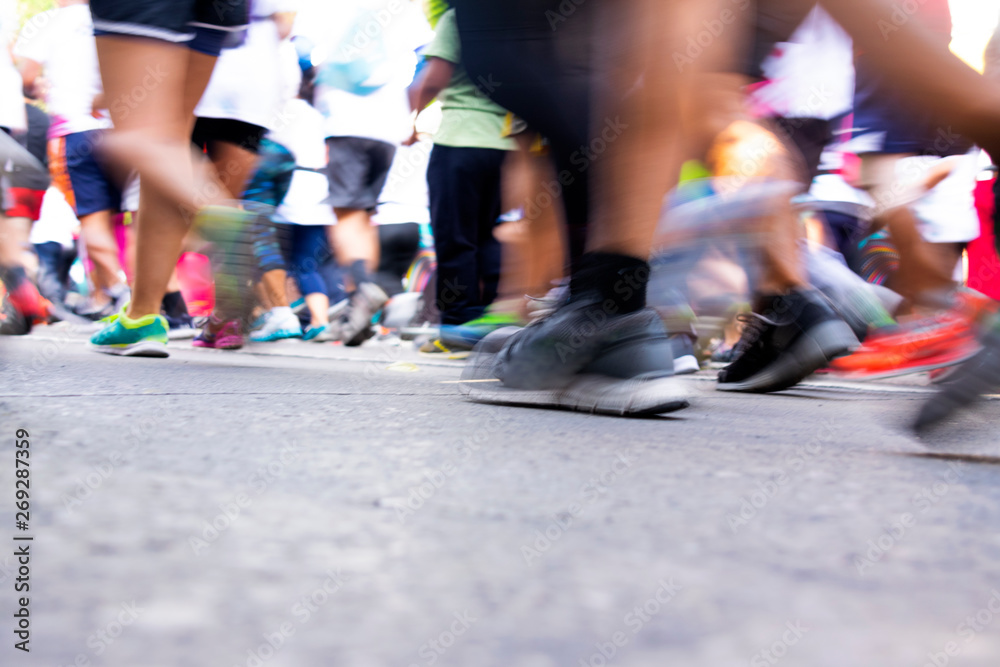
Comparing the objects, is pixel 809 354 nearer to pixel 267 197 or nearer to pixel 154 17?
pixel 154 17

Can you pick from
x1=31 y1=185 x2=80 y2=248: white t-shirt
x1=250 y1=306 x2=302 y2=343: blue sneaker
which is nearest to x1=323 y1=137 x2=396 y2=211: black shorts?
x1=250 y1=306 x2=302 y2=343: blue sneaker

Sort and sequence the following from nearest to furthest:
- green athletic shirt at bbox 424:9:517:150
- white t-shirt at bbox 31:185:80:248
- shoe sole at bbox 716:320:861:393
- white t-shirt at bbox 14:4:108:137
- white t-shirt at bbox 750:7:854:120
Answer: shoe sole at bbox 716:320:861:393, white t-shirt at bbox 750:7:854:120, green athletic shirt at bbox 424:9:517:150, white t-shirt at bbox 14:4:108:137, white t-shirt at bbox 31:185:80:248

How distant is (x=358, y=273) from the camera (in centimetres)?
489

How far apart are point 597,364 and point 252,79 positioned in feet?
6.95

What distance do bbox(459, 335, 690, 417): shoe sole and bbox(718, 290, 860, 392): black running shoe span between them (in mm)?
762

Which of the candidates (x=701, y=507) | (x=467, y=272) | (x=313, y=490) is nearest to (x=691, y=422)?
(x=701, y=507)

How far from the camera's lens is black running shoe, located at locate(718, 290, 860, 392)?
86.1 inches

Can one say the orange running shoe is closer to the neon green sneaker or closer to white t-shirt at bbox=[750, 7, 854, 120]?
white t-shirt at bbox=[750, 7, 854, 120]

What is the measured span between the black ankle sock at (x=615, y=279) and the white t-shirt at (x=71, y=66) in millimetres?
3750

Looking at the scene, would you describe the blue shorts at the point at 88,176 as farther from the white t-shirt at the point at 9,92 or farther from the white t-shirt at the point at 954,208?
the white t-shirt at the point at 954,208

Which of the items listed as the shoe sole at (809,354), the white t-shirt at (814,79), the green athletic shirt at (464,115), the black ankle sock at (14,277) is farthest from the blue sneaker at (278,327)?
the shoe sole at (809,354)

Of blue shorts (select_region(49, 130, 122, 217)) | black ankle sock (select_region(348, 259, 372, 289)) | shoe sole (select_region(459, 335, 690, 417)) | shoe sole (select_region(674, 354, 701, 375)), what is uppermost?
shoe sole (select_region(459, 335, 690, 417))

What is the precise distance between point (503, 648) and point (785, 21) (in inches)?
96.5

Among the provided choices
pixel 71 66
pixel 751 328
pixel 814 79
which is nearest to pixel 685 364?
pixel 751 328
